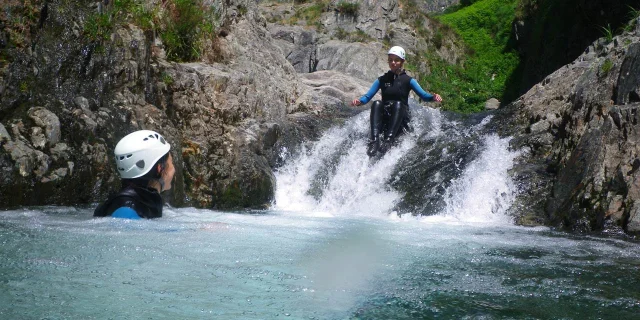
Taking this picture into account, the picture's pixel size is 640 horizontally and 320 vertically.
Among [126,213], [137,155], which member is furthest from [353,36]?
[126,213]

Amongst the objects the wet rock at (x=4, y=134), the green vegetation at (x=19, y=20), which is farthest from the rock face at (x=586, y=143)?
the green vegetation at (x=19, y=20)

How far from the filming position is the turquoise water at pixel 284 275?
8.34 ft

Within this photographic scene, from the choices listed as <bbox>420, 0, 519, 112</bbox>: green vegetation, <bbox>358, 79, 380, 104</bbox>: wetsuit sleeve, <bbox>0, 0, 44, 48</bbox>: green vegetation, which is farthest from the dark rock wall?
<bbox>0, 0, 44, 48</bbox>: green vegetation

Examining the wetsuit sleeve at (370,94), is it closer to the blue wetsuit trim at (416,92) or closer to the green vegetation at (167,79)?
the blue wetsuit trim at (416,92)

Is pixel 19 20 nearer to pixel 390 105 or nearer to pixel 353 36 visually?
pixel 390 105

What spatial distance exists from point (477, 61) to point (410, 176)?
16248 millimetres

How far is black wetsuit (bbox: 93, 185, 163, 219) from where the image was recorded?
13.1 ft

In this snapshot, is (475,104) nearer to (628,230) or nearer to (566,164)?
(566,164)

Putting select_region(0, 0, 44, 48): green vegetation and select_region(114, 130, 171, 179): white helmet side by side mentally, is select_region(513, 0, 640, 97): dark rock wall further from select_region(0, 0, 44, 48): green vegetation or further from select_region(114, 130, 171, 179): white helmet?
select_region(114, 130, 171, 179): white helmet

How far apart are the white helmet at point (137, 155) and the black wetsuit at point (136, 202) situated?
105 mm

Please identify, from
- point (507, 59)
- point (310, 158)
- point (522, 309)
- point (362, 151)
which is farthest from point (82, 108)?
point (507, 59)

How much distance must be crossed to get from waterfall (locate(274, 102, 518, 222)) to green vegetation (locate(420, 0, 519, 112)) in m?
11.0

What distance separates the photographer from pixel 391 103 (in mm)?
9945

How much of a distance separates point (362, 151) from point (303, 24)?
13656 mm
